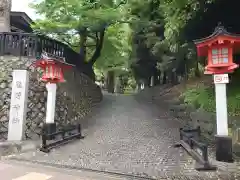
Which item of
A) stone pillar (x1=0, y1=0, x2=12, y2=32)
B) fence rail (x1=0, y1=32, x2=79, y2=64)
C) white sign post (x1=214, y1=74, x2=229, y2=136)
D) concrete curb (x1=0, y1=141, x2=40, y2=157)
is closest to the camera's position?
white sign post (x1=214, y1=74, x2=229, y2=136)

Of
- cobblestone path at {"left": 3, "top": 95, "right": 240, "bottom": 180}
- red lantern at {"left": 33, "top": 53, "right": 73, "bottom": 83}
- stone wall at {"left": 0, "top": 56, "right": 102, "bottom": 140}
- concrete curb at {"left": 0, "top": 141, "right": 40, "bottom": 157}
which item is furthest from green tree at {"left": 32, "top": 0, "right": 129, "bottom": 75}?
concrete curb at {"left": 0, "top": 141, "right": 40, "bottom": 157}

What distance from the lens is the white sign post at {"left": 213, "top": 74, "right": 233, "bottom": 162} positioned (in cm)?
645

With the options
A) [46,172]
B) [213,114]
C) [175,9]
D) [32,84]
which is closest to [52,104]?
[32,84]

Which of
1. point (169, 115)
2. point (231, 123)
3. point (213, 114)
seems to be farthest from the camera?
point (169, 115)

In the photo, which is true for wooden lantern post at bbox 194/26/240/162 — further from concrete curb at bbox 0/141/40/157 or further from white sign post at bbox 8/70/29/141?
white sign post at bbox 8/70/29/141

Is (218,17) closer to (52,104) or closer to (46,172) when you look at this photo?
(52,104)

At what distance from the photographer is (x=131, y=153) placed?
24.0ft

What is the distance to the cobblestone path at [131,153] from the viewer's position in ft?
18.9

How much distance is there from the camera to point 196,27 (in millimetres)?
10469

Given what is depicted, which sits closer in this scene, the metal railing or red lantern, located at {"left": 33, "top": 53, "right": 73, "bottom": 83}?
the metal railing

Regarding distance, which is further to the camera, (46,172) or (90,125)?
(90,125)

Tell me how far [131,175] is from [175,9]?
330 inches

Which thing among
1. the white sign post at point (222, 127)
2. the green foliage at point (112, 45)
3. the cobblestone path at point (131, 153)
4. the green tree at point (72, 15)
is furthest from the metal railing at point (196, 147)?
the green foliage at point (112, 45)

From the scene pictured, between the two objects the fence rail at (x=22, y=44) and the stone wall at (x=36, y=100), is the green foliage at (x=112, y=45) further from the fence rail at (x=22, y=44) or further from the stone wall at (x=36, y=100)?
the fence rail at (x=22, y=44)
